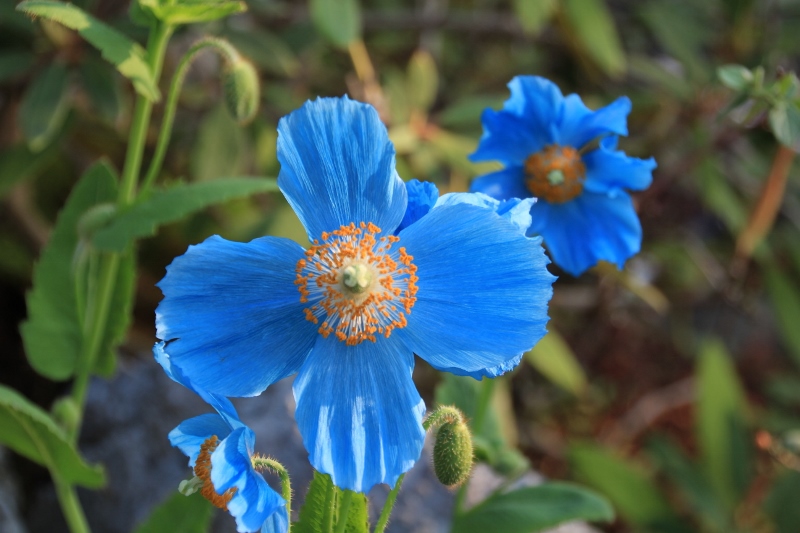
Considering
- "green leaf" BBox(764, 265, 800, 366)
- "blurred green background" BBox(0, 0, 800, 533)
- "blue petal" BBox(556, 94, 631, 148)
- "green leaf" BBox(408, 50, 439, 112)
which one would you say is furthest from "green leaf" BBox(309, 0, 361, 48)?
"green leaf" BBox(764, 265, 800, 366)

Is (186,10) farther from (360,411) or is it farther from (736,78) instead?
(736,78)

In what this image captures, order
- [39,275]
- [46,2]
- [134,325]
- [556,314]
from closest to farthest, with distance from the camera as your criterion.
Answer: [46,2], [39,275], [134,325], [556,314]

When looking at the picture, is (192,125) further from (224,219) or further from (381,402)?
(381,402)

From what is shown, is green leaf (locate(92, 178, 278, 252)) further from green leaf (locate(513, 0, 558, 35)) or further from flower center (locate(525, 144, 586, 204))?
green leaf (locate(513, 0, 558, 35))

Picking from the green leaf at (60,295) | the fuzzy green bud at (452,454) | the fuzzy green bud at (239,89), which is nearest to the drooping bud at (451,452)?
the fuzzy green bud at (452,454)

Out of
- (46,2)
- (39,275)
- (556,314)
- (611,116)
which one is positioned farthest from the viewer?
(556,314)

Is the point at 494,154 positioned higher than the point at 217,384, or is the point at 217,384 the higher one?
the point at 217,384

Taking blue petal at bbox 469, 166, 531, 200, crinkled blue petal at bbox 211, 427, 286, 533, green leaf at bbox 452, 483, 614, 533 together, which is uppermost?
crinkled blue petal at bbox 211, 427, 286, 533

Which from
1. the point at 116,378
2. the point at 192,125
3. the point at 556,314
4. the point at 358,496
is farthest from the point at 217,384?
the point at 556,314
